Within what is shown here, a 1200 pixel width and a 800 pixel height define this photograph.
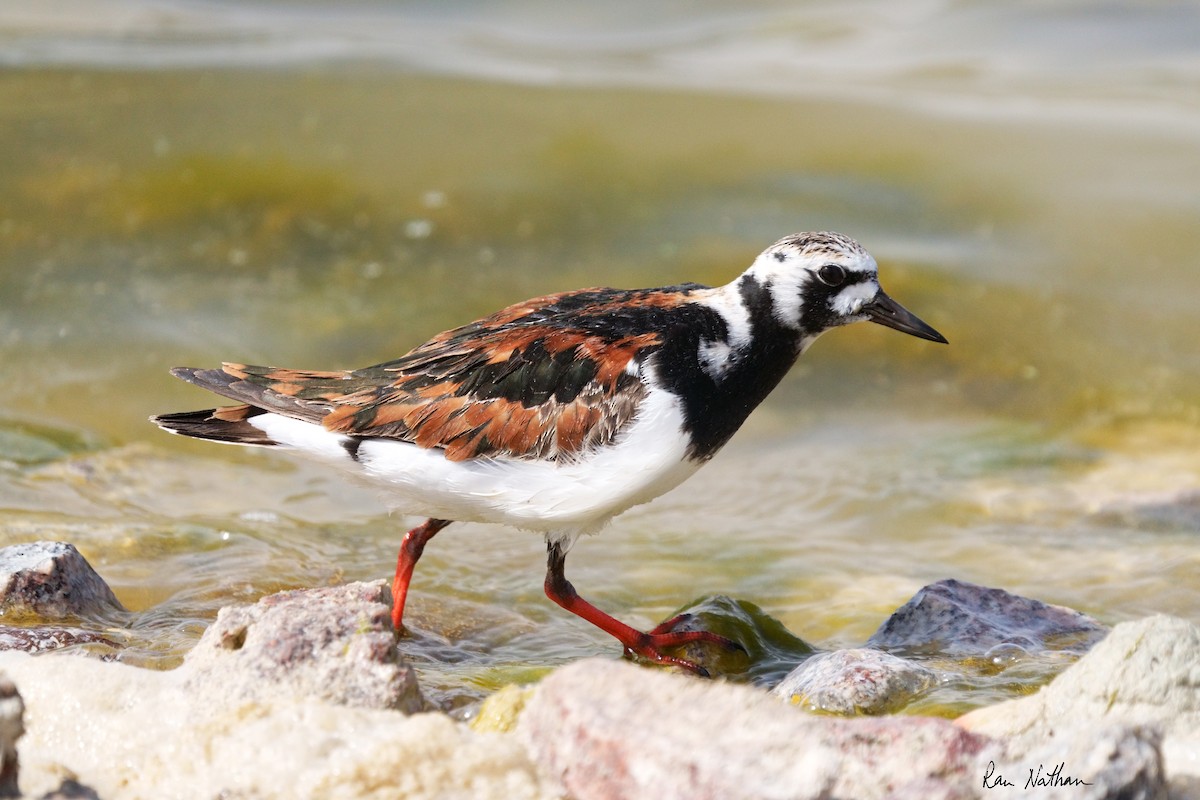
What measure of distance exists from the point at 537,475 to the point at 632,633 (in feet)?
2.79

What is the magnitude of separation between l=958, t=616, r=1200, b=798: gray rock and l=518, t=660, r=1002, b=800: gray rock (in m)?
0.54

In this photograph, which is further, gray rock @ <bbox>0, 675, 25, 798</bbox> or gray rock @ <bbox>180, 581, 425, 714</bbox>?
gray rock @ <bbox>180, 581, 425, 714</bbox>

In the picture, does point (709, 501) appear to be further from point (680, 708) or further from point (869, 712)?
point (680, 708)

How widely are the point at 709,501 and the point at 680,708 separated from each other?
4673 millimetres

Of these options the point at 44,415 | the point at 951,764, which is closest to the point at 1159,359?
the point at 951,764

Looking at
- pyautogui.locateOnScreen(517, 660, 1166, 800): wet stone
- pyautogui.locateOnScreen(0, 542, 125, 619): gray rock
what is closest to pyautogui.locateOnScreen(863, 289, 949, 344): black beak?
pyautogui.locateOnScreen(517, 660, 1166, 800): wet stone

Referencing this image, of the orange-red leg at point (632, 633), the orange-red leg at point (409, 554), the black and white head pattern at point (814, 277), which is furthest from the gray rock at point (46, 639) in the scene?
the black and white head pattern at point (814, 277)

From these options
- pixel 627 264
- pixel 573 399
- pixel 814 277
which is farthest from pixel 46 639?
pixel 627 264

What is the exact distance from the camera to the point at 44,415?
8.28 m

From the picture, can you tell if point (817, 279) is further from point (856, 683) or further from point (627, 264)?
point (627, 264)

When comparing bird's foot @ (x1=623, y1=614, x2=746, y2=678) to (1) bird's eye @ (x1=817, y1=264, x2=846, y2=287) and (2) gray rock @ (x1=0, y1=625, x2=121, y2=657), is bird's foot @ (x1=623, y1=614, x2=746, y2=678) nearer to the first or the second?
(1) bird's eye @ (x1=817, y1=264, x2=846, y2=287)

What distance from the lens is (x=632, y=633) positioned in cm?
532

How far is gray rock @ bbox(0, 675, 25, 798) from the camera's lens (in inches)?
125

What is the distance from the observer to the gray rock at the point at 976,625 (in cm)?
520
